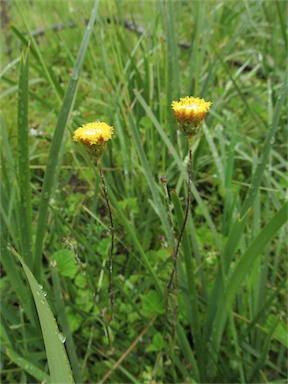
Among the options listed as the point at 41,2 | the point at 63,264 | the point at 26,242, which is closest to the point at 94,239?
the point at 63,264

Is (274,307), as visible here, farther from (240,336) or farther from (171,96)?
(171,96)

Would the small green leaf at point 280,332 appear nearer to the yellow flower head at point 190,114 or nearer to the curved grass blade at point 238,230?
the curved grass blade at point 238,230

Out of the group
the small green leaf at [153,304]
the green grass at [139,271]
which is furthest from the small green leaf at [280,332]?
the small green leaf at [153,304]

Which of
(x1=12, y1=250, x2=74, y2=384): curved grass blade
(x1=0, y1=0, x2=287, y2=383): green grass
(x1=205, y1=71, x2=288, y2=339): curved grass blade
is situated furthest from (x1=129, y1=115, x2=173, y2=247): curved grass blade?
(x1=12, y1=250, x2=74, y2=384): curved grass blade

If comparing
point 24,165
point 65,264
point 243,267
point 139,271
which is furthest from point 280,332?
point 24,165

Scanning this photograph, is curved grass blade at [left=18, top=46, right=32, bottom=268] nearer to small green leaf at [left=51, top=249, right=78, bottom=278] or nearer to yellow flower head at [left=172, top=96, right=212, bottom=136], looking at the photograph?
small green leaf at [left=51, top=249, right=78, bottom=278]
